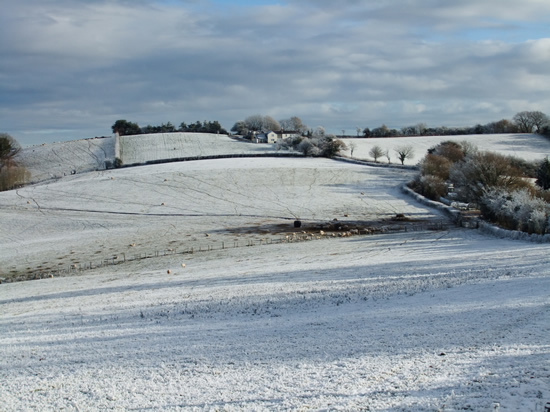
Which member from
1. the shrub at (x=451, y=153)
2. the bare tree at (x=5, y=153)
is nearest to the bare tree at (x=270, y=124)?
the bare tree at (x=5, y=153)

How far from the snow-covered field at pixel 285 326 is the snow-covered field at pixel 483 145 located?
65625 mm

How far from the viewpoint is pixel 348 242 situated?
39031mm

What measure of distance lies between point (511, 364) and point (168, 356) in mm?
7806

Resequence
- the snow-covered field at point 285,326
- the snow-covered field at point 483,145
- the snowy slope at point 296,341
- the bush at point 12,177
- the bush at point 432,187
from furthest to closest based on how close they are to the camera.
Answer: the snow-covered field at point 483,145
the bush at point 12,177
the bush at point 432,187
the snow-covered field at point 285,326
the snowy slope at point 296,341

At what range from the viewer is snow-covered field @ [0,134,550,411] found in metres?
10.4

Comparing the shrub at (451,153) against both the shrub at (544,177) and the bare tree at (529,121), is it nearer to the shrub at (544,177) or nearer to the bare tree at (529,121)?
the shrub at (544,177)

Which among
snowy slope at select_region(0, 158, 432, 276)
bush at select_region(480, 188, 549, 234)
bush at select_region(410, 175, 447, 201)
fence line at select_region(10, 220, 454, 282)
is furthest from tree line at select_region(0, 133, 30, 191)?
bush at select_region(480, 188, 549, 234)

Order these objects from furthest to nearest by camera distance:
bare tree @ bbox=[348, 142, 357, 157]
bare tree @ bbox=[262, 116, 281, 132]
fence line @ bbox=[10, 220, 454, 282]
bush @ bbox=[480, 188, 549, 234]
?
1. bare tree @ bbox=[262, 116, 281, 132]
2. bare tree @ bbox=[348, 142, 357, 157]
3. bush @ bbox=[480, 188, 549, 234]
4. fence line @ bbox=[10, 220, 454, 282]

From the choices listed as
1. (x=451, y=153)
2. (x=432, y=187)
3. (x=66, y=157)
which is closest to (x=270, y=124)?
(x=66, y=157)

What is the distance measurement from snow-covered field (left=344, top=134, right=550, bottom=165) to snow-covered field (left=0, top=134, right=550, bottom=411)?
215 feet

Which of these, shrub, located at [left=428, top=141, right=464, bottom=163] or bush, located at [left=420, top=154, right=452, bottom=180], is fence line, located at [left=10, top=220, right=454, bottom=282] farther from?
shrub, located at [left=428, top=141, right=464, bottom=163]

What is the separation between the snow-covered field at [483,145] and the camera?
102506 mm

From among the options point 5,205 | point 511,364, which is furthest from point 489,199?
point 5,205

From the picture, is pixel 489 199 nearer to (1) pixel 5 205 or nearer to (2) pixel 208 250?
(2) pixel 208 250
